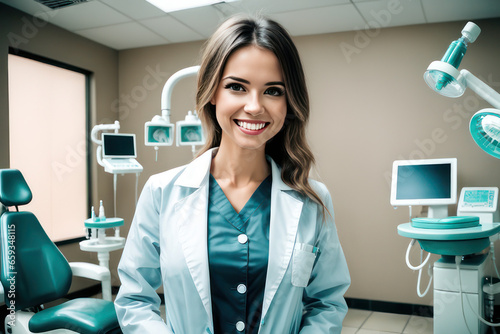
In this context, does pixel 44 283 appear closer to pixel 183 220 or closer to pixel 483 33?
pixel 183 220

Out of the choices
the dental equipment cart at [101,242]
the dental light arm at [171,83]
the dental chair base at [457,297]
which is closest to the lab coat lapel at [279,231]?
the dental light arm at [171,83]

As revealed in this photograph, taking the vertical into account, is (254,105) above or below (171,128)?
below

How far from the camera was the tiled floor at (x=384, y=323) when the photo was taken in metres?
3.44

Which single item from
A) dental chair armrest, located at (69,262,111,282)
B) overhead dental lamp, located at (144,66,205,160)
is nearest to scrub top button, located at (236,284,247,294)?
overhead dental lamp, located at (144,66,205,160)

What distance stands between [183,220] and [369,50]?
337 centimetres

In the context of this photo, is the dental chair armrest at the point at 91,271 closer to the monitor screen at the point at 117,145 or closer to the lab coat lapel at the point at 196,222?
the monitor screen at the point at 117,145

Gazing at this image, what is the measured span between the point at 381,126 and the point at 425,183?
927 millimetres

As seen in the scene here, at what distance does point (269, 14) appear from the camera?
3.59 metres

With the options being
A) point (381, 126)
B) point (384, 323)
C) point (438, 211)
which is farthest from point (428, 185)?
point (384, 323)

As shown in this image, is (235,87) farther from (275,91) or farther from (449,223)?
(449,223)

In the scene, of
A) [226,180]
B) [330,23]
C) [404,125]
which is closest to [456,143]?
[404,125]

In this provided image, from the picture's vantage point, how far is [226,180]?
1.18m

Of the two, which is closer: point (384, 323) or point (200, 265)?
point (200, 265)

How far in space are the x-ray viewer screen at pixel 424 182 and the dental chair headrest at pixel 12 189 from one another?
8.54ft
